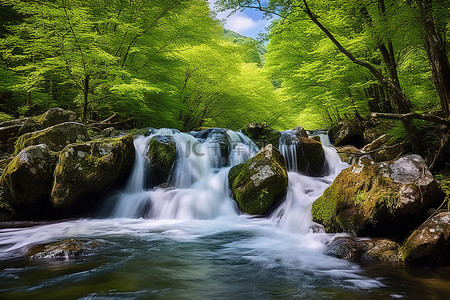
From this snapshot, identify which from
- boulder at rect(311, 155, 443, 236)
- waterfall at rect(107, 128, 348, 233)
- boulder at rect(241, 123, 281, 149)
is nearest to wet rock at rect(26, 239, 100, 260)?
waterfall at rect(107, 128, 348, 233)

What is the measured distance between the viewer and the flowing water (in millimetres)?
2809

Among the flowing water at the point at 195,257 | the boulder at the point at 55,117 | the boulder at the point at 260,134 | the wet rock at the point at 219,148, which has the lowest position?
the flowing water at the point at 195,257

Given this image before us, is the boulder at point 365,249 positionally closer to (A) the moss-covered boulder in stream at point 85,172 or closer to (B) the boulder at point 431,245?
(B) the boulder at point 431,245

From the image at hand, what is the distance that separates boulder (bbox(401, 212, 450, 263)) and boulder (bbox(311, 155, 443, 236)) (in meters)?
0.46

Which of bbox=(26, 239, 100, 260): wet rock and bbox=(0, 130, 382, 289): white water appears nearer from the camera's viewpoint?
bbox=(26, 239, 100, 260): wet rock

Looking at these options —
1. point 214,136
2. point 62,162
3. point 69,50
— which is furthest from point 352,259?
point 69,50

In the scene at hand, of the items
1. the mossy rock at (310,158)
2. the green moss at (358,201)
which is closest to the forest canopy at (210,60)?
the green moss at (358,201)

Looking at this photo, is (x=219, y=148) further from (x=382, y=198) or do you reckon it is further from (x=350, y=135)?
(x=382, y=198)

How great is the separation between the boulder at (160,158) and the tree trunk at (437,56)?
7.31 meters

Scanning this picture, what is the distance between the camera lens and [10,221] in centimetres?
621

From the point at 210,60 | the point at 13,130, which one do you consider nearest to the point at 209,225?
the point at 13,130

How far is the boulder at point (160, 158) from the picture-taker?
8383mm

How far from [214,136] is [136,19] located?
19.4ft

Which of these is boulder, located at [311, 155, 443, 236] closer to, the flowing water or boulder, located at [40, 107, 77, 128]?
the flowing water
